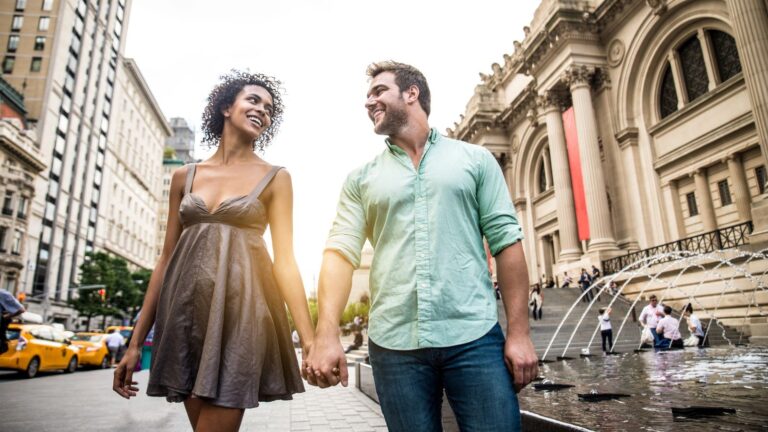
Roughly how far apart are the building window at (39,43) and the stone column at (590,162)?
2056 inches

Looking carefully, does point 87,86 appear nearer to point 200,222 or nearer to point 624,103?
point 624,103

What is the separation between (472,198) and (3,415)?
8.50m

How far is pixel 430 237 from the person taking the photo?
1.89 metres

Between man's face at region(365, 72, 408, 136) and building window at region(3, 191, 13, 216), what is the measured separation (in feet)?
160

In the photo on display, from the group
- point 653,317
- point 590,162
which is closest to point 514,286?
point 653,317

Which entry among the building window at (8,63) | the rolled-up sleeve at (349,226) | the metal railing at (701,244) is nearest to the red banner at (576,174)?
the metal railing at (701,244)

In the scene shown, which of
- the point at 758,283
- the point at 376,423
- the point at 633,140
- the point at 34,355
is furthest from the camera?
the point at 633,140

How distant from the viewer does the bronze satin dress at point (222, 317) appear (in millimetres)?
2064

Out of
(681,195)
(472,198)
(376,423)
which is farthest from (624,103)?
(472,198)

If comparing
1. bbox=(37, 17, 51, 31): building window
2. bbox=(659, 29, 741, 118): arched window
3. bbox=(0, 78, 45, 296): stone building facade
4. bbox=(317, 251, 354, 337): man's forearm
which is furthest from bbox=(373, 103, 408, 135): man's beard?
bbox=(37, 17, 51, 31): building window

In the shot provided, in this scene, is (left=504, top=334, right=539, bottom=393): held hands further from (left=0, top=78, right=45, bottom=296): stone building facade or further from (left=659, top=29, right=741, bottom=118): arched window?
(left=0, top=78, right=45, bottom=296): stone building facade

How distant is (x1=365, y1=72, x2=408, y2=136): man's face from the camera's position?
7.34 ft

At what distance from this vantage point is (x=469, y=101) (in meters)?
40.1

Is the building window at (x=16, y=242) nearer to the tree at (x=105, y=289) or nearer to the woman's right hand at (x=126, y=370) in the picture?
the tree at (x=105, y=289)
